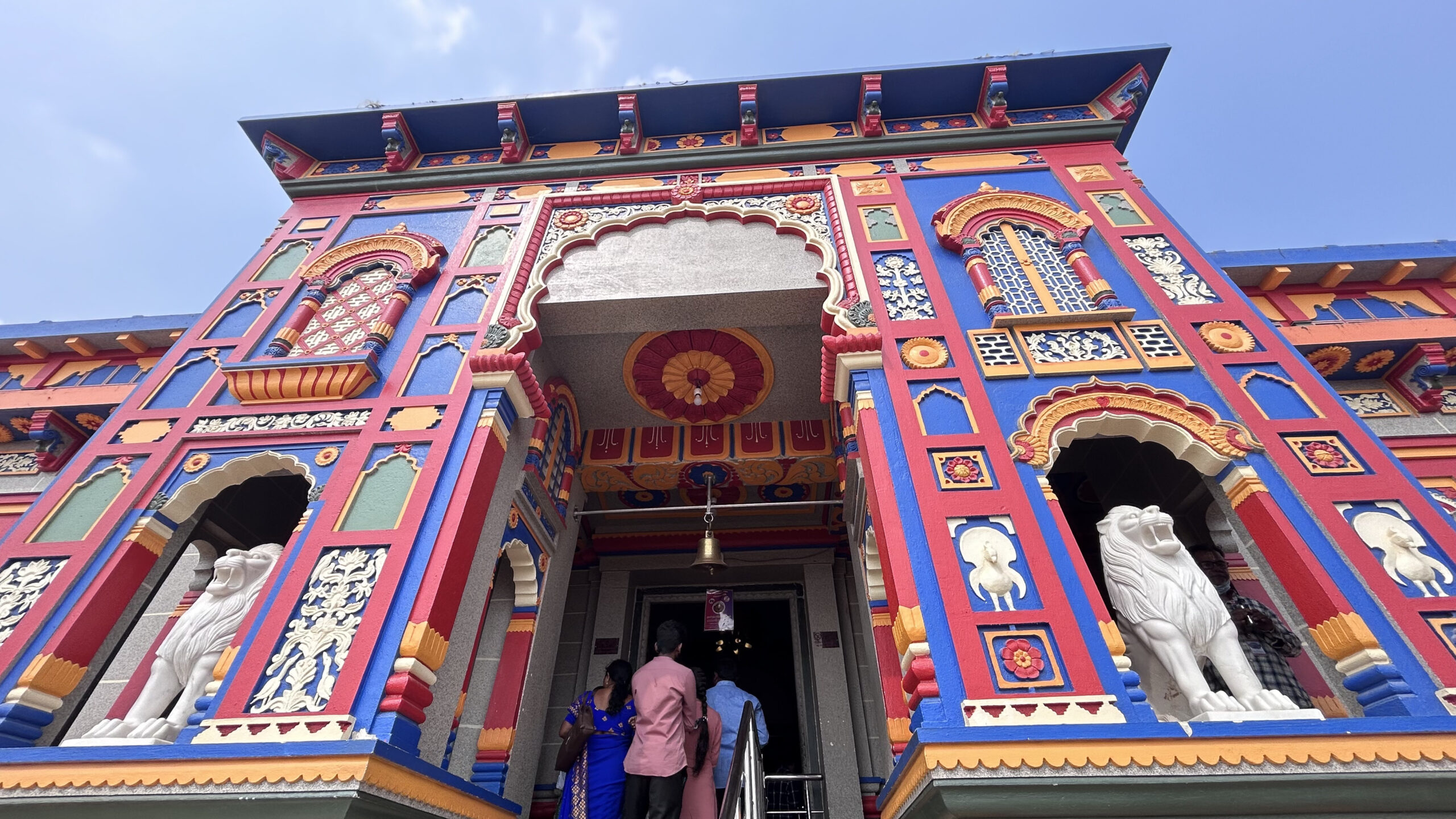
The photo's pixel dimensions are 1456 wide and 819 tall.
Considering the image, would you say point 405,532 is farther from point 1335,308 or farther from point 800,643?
point 1335,308

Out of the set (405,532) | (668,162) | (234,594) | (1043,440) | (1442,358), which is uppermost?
(668,162)

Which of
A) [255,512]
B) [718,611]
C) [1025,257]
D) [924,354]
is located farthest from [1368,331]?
[255,512]

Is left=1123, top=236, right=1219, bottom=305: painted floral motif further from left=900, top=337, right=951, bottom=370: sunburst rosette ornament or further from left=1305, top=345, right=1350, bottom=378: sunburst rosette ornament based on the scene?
left=900, top=337, right=951, bottom=370: sunburst rosette ornament

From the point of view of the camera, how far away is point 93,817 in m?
3.51

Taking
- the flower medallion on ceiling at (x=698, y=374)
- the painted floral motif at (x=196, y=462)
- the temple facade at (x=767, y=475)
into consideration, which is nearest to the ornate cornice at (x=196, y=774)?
the temple facade at (x=767, y=475)

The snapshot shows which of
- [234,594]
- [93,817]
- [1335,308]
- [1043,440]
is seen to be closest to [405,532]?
[234,594]

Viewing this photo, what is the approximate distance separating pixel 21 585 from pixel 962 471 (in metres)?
6.45

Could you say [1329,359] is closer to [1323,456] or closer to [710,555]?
[1323,456]

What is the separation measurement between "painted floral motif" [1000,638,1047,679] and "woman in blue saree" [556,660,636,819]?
99.3 inches

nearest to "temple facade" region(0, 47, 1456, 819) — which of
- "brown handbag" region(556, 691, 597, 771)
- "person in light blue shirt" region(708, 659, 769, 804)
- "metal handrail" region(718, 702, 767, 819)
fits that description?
"brown handbag" region(556, 691, 597, 771)

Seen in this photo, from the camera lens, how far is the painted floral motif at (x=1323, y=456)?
465 centimetres

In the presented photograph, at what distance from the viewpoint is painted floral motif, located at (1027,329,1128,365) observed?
5520mm

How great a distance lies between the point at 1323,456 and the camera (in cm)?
471

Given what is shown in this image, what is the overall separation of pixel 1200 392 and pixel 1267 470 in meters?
0.78
